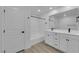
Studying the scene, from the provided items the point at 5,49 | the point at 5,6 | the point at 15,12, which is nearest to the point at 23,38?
the point at 5,49

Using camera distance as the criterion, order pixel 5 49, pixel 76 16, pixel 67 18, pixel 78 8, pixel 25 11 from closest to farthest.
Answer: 1. pixel 5 49
2. pixel 78 8
3. pixel 76 16
4. pixel 25 11
5. pixel 67 18

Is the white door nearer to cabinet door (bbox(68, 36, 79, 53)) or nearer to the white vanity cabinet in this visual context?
the white vanity cabinet

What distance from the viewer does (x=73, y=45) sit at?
7.23 feet

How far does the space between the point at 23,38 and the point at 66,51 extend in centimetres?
191

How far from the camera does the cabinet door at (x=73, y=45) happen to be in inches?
82.4

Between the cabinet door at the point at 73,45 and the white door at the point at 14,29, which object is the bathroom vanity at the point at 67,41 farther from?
the white door at the point at 14,29

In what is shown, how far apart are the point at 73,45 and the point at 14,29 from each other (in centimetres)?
224

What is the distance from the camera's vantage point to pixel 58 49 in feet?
9.73

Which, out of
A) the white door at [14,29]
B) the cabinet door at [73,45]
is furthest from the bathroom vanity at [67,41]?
the white door at [14,29]

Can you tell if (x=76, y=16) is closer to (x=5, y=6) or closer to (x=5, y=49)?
(x=5, y=6)

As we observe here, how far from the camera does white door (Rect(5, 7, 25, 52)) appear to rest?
2258 millimetres

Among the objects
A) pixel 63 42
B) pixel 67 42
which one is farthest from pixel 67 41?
pixel 63 42

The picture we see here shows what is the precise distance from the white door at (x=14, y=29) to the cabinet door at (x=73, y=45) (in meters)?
1.99

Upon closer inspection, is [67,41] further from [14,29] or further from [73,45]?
[14,29]
